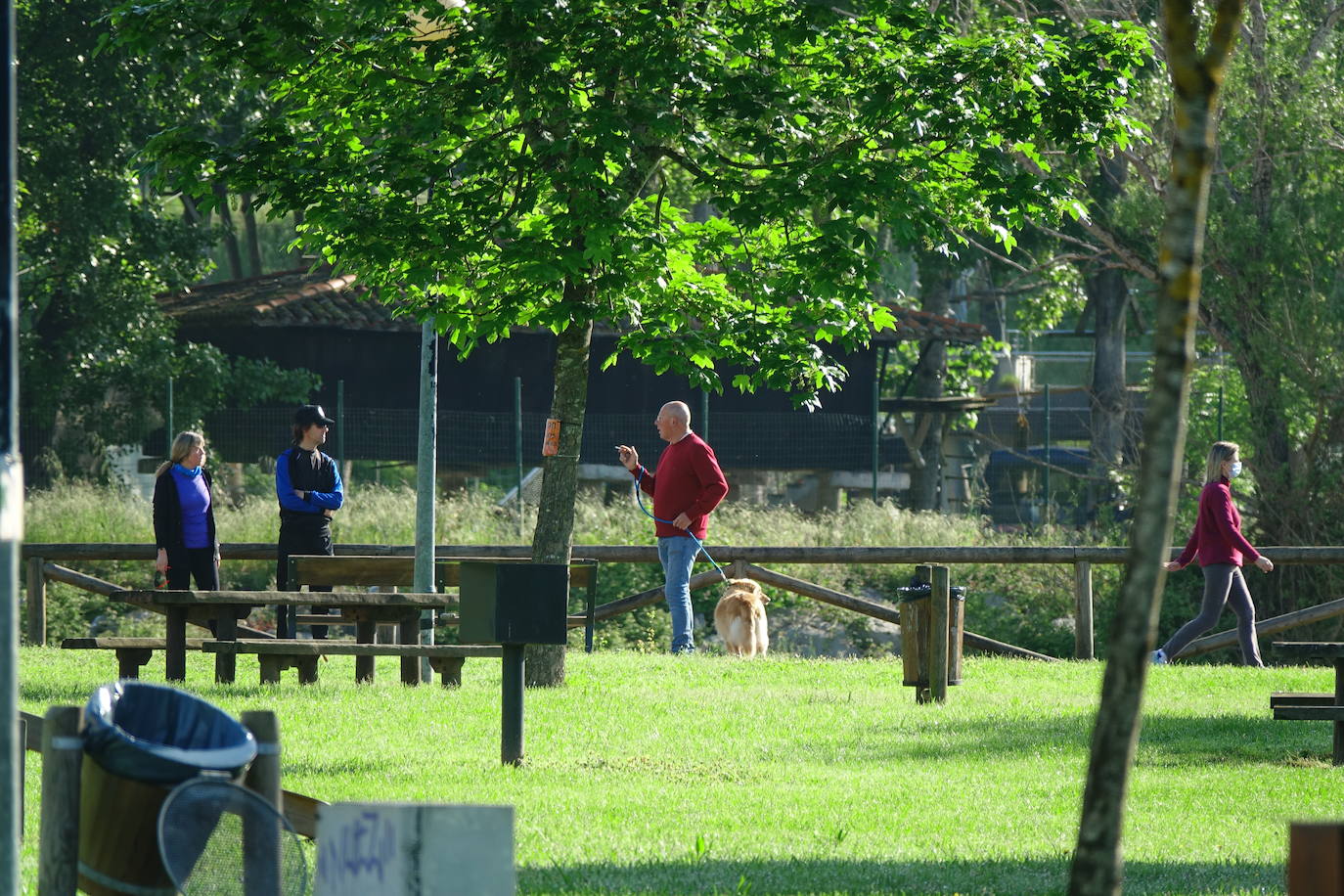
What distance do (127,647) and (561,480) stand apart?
303cm

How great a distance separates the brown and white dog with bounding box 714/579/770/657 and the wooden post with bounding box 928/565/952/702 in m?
3.55

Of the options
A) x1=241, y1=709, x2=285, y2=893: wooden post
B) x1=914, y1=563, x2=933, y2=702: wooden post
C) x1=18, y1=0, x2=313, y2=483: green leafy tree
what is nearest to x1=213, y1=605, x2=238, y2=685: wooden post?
x1=914, y1=563, x2=933, y2=702: wooden post

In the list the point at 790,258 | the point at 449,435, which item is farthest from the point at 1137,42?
the point at 449,435

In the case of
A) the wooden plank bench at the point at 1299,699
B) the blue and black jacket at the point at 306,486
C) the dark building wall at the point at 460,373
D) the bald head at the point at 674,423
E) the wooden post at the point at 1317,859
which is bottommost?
the wooden plank bench at the point at 1299,699

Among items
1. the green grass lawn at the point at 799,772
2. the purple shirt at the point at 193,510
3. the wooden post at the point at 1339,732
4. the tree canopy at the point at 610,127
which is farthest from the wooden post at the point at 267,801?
the purple shirt at the point at 193,510

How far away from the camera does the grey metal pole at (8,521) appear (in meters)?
3.49

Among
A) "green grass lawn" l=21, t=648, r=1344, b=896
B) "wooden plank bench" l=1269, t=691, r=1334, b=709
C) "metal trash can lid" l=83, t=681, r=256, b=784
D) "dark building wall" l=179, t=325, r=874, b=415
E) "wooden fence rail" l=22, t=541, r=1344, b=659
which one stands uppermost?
"dark building wall" l=179, t=325, r=874, b=415

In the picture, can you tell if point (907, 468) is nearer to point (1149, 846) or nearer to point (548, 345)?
point (548, 345)

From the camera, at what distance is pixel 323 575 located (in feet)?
41.4

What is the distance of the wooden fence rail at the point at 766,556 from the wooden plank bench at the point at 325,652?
13.9 ft

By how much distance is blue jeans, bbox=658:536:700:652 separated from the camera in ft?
48.5

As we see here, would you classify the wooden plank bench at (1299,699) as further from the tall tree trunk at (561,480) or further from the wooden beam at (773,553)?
the wooden beam at (773,553)

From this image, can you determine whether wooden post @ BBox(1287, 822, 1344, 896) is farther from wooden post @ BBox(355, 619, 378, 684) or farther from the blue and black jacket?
the blue and black jacket

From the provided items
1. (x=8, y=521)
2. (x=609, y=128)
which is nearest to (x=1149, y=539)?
(x=8, y=521)
